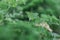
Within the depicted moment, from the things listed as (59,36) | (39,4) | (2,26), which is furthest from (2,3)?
(39,4)

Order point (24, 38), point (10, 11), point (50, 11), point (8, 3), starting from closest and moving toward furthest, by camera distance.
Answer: point (24, 38), point (8, 3), point (10, 11), point (50, 11)

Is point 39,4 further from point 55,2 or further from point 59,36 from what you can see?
point 59,36

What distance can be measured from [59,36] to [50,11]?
89 cm

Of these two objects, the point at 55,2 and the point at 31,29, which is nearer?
the point at 31,29

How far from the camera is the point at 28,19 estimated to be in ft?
11.8

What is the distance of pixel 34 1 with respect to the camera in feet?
13.3

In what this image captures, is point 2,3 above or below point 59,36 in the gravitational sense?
above

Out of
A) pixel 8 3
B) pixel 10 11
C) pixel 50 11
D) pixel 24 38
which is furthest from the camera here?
pixel 50 11

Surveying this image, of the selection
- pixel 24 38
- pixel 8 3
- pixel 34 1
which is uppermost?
pixel 34 1

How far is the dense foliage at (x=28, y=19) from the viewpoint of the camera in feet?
8.81

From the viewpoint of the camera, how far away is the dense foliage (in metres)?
2.69

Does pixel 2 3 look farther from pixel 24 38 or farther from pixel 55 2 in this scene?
pixel 55 2

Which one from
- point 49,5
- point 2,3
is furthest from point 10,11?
point 49,5

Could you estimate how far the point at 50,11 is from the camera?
159 inches
